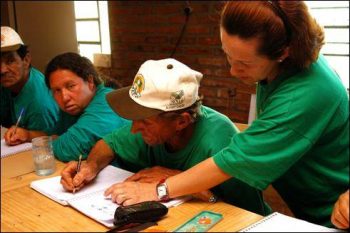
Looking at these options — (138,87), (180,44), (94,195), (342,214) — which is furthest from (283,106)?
(180,44)

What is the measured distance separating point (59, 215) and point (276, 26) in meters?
0.55

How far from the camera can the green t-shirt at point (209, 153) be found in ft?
3.03

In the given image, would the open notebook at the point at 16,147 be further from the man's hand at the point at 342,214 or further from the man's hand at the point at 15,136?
the man's hand at the point at 342,214

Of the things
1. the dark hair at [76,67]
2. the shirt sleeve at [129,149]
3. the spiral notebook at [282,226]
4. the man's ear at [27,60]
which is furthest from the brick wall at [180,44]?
the spiral notebook at [282,226]

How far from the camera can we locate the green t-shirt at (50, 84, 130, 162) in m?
1.17

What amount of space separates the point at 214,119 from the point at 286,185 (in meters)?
0.23

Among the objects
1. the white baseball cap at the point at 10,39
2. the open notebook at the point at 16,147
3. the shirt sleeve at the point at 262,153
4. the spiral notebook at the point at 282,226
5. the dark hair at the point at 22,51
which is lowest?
the spiral notebook at the point at 282,226

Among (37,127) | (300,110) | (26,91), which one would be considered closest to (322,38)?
(300,110)

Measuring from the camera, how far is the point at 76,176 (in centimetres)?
94

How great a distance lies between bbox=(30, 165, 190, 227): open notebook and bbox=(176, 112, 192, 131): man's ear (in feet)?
0.59

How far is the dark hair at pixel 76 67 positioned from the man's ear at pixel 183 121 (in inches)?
13.5

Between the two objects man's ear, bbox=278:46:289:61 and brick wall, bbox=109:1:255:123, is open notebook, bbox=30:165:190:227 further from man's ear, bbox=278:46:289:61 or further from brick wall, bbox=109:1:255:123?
brick wall, bbox=109:1:255:123

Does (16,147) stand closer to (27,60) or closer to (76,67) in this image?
(76,67)

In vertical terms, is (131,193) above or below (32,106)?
below
